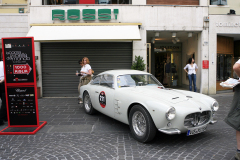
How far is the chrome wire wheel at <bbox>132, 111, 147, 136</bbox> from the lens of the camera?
12.4 ft

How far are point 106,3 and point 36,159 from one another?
8.61 meters

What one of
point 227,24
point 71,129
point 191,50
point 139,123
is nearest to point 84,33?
point 71,129

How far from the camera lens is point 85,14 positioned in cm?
959

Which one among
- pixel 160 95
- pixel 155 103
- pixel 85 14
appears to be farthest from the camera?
pixel 85 14

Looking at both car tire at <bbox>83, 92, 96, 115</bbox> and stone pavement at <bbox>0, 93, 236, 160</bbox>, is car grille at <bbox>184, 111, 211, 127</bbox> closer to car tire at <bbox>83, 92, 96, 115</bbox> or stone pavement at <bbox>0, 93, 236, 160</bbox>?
stone pavement at <bbox>0, 93, 236, 160</bbox>

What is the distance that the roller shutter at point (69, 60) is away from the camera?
32.4 feet

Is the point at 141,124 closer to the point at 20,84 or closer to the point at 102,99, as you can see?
the point at 102,99

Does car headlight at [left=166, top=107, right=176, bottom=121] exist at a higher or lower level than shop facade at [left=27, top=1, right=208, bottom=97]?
lower

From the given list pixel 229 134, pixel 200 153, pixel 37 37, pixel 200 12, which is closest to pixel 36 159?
pixel 200 153

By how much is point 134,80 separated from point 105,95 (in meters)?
0.82

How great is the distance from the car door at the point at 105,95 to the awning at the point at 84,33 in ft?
12.0

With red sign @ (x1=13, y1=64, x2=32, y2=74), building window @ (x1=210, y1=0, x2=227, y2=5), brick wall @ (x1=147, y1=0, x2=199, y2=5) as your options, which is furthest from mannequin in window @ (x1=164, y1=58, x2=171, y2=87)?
red sign @ (x1=13, y1=64, x2=32, y2=74)

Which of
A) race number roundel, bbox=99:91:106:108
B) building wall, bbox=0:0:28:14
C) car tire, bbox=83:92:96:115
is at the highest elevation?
building wall, bbox=0:0:28:14

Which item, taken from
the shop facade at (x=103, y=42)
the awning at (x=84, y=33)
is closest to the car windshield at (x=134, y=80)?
the awning at (x=84, y=33)
